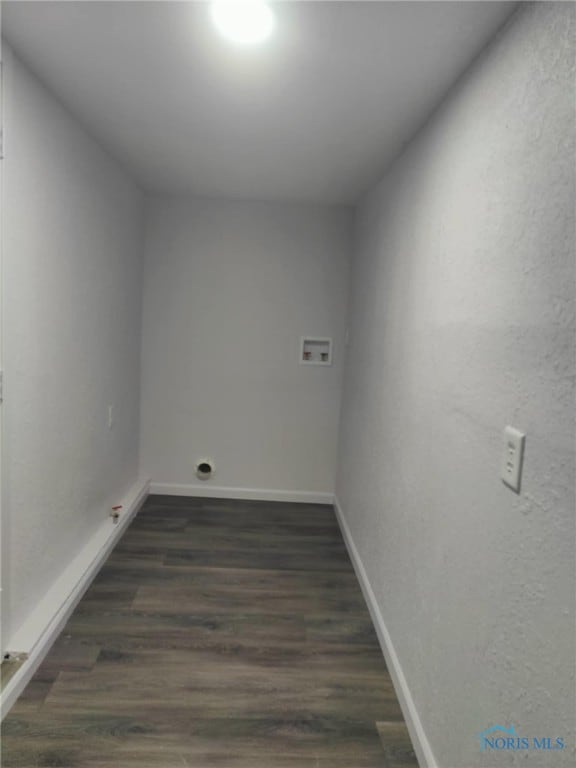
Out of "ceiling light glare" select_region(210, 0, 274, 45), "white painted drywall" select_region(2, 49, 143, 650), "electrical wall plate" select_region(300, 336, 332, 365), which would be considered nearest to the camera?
"ceiling light glare" select_region(210, 0, 274, 45)

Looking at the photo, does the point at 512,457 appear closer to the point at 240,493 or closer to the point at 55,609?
the point at 55,609

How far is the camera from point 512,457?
105 centimetres

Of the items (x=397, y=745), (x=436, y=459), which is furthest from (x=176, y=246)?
(x=397, y=745)

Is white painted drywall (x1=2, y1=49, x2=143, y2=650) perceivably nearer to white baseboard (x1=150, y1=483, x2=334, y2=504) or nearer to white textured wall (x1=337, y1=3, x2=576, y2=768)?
white baseboard (x1=150, y1=483, x2=334, y2=504)

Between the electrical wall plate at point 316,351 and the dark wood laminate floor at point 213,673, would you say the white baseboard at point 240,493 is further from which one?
the electrical wall plate at point 316,351

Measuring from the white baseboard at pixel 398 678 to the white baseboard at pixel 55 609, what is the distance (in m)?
1.37

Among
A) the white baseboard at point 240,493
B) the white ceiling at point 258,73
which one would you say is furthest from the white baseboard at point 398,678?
the white ceiling at point 258,73

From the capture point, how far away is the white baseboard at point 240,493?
3.65m

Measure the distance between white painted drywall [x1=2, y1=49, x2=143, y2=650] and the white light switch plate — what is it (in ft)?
5.17

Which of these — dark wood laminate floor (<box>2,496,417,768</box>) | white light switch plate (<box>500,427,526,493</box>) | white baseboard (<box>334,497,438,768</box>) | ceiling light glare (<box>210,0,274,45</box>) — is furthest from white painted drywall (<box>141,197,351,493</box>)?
white light switch plate (<box>500,427,526,493</box>)

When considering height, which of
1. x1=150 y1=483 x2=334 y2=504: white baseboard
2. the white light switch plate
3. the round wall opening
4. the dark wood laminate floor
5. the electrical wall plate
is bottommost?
the dark wood laminate floor

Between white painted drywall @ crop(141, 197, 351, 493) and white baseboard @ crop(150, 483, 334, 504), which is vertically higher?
white painted drywall @ crop(141, 197, 351, 493)

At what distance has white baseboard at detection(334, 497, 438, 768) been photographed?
1.49m

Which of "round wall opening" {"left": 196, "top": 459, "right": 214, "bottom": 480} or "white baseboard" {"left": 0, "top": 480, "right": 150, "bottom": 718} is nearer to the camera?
"white baseboard" {"left": 0, "top": 480, "right": 150, "bottom": 718}
